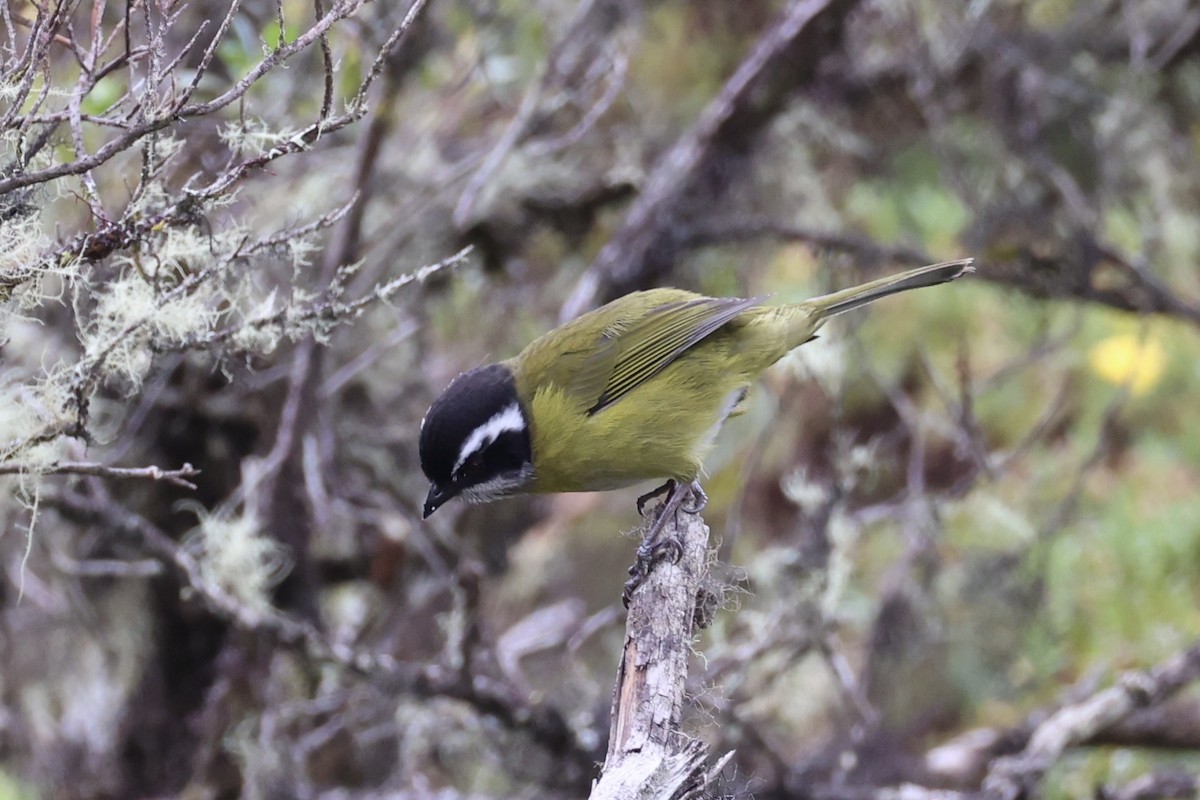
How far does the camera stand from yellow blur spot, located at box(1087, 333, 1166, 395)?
24.6 feet

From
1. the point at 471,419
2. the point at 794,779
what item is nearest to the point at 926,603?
the point at 794,779

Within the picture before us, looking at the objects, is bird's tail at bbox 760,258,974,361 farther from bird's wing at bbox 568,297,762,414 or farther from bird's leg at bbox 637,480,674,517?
bird's leg at bbox 637,480,674,517

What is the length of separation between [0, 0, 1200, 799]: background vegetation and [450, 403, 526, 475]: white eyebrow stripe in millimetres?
505

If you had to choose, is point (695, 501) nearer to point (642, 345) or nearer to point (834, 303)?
point (642, 345)

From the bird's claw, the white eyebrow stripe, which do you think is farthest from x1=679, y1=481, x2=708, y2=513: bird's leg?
the white eyebrow stripe

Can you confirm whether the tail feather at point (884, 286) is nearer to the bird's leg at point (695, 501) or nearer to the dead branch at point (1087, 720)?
the bird's leg at point (695, 501)

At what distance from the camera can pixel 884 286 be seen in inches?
150

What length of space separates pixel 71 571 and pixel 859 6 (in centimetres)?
388

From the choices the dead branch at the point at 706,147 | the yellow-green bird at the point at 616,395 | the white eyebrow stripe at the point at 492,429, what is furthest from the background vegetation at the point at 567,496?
the white eyebrow stripe at the point at 492,429

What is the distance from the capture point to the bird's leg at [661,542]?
297cm

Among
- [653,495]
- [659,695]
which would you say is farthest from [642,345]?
[659,695]

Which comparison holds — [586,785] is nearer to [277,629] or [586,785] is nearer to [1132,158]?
[277,629]

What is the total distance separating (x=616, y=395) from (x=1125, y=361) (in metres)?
5.01

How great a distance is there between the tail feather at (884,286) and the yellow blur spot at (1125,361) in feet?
13.8
